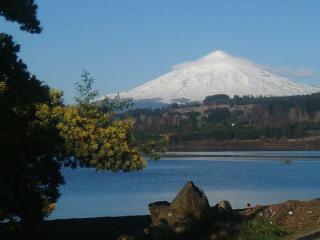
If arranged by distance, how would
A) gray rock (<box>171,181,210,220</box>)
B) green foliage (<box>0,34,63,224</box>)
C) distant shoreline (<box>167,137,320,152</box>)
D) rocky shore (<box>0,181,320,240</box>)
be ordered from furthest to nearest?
distant shoreline (<box>167,137,320,152</box>) → gray rock (<box>171,181,210,220</box>) → rocky shore (<box>0,181,320,240</box>) → green foliage (<box>0,34,63,224</box>)

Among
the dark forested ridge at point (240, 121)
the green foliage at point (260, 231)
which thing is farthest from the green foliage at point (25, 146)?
the dark forested ridge at point (240, 121)

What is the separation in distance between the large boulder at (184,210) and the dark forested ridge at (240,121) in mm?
94410

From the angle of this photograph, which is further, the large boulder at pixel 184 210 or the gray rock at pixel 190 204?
the gray rock at pixel 190 204

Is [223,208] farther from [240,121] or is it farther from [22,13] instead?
[240,121]

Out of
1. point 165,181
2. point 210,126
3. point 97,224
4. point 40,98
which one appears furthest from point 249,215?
point 210,126

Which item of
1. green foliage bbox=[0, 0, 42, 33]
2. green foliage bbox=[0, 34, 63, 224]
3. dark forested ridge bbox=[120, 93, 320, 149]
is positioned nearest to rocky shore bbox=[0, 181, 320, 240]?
green foliage bbox=[0, 34, 63, 224]

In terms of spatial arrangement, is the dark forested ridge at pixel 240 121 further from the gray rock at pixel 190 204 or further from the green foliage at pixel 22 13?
the green foliage at pixel 22 13

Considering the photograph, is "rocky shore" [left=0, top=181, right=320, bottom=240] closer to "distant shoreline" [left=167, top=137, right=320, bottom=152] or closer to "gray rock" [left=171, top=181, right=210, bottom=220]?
"gray rock" [left=171, top=181, right=210, bottom=220]

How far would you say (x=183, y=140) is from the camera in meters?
140

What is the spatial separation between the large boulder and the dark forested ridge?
94.4m

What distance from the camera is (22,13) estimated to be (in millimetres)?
13469

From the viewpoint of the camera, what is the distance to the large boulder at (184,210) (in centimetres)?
1504

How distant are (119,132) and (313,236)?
14.3 ft

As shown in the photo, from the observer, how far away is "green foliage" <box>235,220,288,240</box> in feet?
45.3
